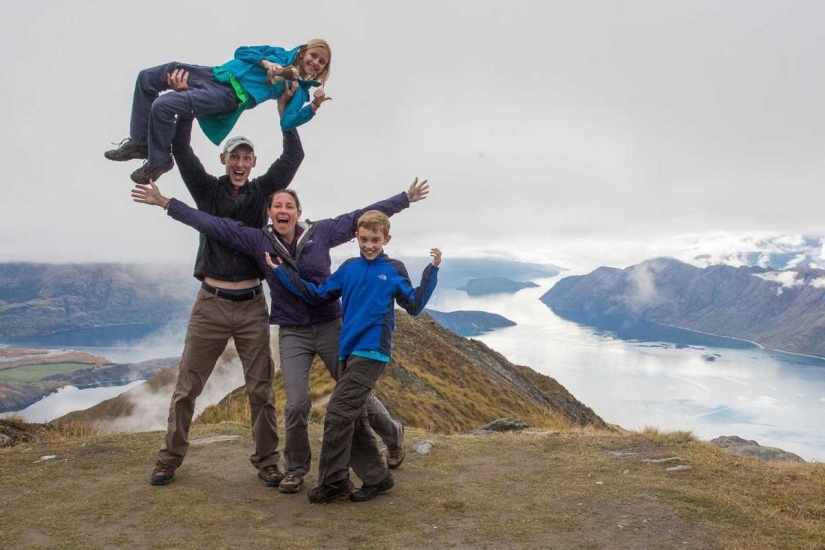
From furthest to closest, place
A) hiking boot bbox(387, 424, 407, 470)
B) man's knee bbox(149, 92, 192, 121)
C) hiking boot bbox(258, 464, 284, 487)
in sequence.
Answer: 1. hiking boot bbox(387, 424, 407, 470)
2. hiking boot bbox(258, 464, 284, 487)
3. man's knee bbox(149, 92, 192, 121)

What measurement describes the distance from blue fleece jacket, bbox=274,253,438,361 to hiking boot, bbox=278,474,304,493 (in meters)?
1.56

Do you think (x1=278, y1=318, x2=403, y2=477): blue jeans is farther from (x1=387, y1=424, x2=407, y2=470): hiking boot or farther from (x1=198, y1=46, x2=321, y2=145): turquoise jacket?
(x1=198, y1=46, x2=321, y2=145): turquoise jacket

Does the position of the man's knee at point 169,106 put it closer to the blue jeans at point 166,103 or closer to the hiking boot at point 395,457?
the blue jeans at point 166,103

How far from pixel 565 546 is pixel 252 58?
5.60 metres

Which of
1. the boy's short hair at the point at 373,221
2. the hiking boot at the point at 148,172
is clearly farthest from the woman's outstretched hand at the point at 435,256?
the hiking boot at the point at 148,172

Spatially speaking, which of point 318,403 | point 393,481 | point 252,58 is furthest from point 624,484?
point 318,403

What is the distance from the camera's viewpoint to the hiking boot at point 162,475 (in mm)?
6474

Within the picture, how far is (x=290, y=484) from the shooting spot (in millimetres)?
6281

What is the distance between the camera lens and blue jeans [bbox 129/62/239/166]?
18.6ft

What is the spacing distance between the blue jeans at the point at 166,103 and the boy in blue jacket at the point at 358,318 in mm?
1593

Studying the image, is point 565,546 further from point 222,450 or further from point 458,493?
point 222,450

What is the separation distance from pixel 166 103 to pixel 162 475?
4.09m

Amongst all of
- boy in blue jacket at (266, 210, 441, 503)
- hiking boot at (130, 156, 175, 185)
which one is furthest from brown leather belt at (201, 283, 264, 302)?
hiking boot at (130, 156, 175, 185)

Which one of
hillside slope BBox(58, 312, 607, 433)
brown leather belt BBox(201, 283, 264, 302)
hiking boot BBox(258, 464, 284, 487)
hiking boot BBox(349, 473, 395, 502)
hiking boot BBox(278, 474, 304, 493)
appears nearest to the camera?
hiking boot BBox(349, 473, 395, 502)
